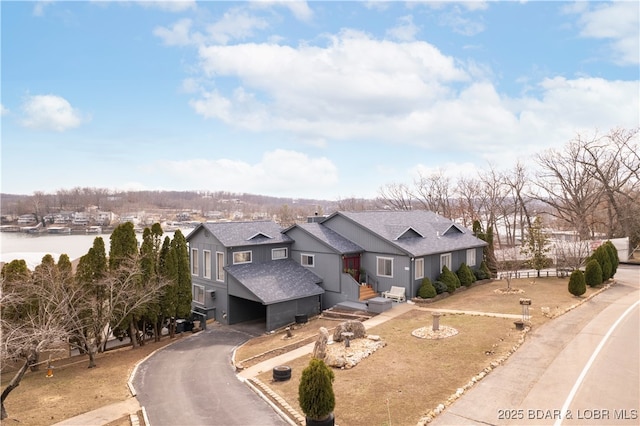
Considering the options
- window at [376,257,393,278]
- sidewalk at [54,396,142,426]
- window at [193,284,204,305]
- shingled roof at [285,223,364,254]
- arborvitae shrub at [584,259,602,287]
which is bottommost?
sidewalk at [54,396,142,426]

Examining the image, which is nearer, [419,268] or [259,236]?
[419,268]

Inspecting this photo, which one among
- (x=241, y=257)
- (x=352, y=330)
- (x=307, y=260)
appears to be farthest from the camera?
(x=307, y=260)

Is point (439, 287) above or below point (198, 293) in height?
above

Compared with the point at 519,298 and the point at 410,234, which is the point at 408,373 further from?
the point at 410,234

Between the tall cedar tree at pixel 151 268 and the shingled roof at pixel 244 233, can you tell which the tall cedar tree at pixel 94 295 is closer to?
the tall cedar tree at pixel 151 268

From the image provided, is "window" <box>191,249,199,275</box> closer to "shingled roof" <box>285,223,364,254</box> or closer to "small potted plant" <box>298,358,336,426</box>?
"shingled roof" <box>285,223,364,254</box>

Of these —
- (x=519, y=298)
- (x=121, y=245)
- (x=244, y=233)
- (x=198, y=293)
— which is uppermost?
(x=244, y=233)

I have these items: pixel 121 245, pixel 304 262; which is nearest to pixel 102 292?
pixel 121 245

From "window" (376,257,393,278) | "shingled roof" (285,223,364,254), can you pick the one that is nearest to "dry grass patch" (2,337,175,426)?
"shingled roof" (285,223,364,254)
